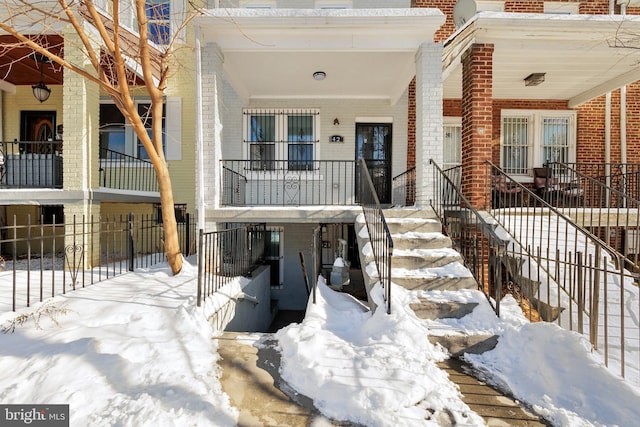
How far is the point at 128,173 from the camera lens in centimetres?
921

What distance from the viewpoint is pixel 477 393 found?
2846mm

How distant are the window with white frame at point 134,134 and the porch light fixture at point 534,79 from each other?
913 cm

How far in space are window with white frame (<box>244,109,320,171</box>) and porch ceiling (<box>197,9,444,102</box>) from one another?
1806 mm

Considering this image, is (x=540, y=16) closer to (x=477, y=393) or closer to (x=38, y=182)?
(x=477, y=393)

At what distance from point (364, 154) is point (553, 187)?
4.85 metres

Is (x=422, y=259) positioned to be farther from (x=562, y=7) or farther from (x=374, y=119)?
(x=562, y=7)

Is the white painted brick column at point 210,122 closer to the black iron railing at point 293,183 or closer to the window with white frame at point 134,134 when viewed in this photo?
the black iron railing at point 293,183

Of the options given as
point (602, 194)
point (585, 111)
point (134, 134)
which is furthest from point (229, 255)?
point (585, 111)

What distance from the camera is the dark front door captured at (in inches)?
360

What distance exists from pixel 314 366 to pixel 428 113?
4980 millimetres

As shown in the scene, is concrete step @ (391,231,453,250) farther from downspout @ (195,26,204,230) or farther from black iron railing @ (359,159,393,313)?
downspout @ (195,26,204,230)

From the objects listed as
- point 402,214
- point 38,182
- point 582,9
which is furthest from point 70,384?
point 582,9

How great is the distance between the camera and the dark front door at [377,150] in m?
9.13

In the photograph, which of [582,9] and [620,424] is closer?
[620,424]
